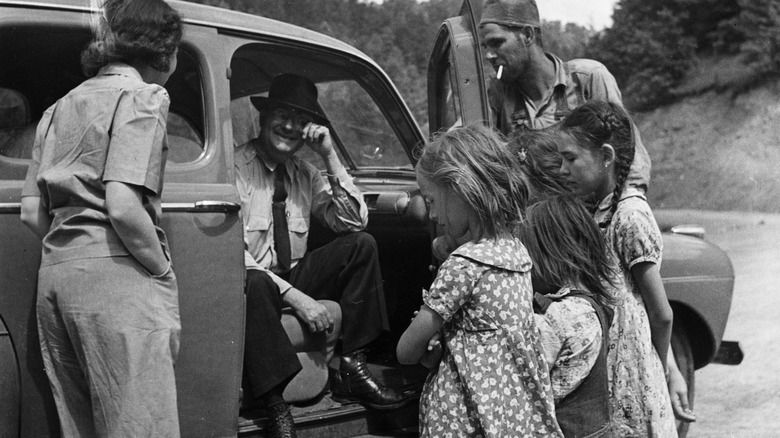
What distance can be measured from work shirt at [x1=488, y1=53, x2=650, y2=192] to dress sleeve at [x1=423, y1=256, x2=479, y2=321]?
1.11 metres

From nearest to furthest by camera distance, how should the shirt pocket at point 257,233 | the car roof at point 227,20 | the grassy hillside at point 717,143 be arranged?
the car roof at point 227,20 < the shirt pocket at point 257,233 < the grassy hillside at point 717,143

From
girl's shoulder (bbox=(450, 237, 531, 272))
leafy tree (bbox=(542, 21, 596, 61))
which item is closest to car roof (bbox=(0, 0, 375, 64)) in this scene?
girl's shoulder (bbox=(450, 237, 531, 272))

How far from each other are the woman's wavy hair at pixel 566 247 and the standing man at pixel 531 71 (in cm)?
70

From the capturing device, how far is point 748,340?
683cm

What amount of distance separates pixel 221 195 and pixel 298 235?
886 mm

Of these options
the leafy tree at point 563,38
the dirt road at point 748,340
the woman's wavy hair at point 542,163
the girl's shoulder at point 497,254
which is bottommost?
the dirt road at point 748,340

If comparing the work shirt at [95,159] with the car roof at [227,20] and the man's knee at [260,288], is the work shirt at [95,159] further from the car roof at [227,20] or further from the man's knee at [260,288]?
the man's knee at [260,288]

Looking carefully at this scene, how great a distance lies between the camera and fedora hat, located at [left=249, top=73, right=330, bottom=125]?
397cm

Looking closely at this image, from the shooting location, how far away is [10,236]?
2746 mm

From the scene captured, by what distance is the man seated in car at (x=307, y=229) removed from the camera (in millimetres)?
3713

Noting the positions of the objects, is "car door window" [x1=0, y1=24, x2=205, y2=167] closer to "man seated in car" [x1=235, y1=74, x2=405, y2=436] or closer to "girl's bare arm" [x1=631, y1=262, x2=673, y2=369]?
"man seated in car" [x1=235, y1=74, x2=405, y2=436]

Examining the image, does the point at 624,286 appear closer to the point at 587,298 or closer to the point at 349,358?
the point at 587,298

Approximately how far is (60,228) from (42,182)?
0.47ft

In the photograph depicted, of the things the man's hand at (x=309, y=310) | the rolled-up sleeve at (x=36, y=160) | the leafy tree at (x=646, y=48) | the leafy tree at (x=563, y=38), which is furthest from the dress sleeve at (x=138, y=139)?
the leafy tree at (x=646, y=48)
